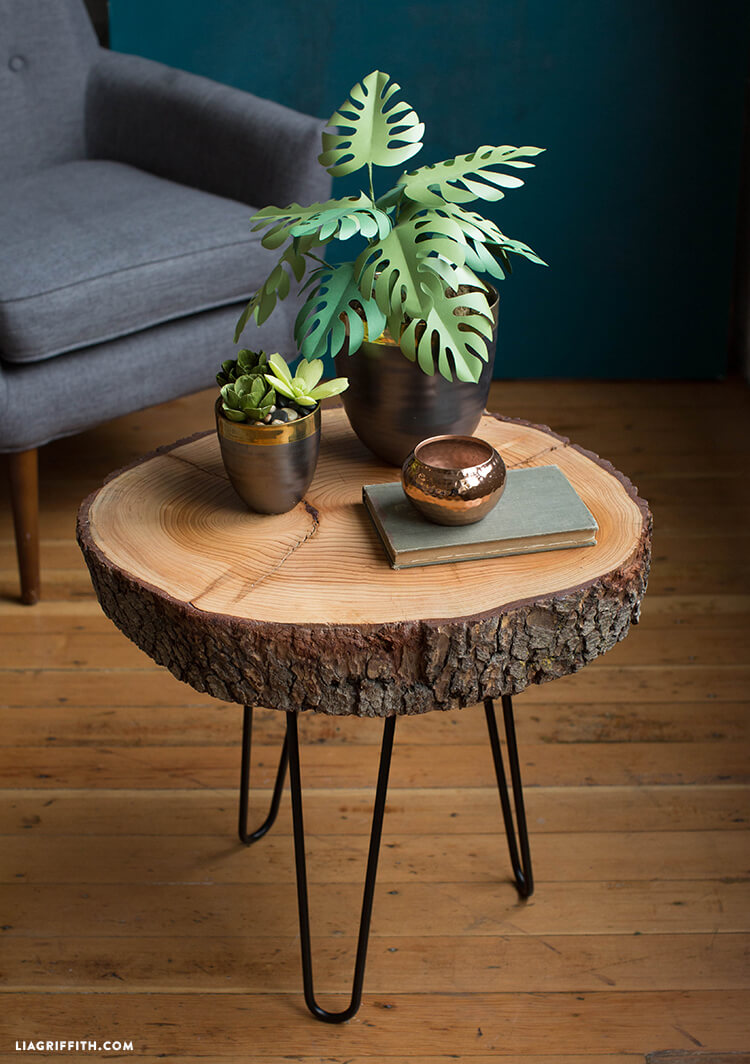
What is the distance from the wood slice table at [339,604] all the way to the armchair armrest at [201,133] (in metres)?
1.05

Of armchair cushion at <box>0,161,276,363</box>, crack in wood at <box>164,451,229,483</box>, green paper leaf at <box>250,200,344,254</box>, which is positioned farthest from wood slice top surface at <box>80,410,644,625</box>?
Answer: armchair cushion at <box>0,161,276,363</box>

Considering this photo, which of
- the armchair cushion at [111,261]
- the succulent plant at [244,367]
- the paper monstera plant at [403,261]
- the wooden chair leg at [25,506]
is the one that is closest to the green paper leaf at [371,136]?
the paper monstera plant at [403,261]

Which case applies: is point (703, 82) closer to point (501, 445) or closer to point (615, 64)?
point (615, 64)

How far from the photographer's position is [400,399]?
1.12m

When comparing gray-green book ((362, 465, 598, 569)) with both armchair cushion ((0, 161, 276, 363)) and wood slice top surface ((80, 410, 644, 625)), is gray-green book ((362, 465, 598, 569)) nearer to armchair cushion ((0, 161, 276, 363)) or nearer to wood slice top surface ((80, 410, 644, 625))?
wood slice top surface ((80, 410, 644, 625))

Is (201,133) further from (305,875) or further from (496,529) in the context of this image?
(305,875)

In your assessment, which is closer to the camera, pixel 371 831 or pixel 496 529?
pixel 496 529

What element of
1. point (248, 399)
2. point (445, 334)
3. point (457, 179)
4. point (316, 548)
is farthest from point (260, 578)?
point (457, 179)

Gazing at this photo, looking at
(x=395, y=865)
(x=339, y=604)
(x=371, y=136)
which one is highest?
(x=371, y=136)

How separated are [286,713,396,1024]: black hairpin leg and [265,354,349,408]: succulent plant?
1.03 feet

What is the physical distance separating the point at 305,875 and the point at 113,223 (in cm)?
123

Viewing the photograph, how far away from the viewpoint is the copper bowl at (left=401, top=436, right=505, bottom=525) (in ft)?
3.38

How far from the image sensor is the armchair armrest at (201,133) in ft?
6.59

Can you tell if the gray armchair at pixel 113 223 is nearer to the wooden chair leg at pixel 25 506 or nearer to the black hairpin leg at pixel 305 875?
the wooden chair leg at pixel 25 506
